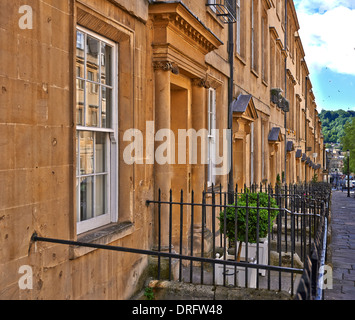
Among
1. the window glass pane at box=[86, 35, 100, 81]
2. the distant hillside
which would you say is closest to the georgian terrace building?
the window glass pane at box=[86, 35, 100, 81]

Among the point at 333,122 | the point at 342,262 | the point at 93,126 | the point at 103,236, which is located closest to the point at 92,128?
the point at 93,126

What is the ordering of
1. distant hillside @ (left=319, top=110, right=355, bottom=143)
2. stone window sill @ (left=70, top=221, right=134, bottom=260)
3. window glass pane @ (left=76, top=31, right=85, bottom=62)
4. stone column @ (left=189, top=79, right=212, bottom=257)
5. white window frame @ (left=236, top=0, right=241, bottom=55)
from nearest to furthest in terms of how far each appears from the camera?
stone window sill @ (left=70, top=221, right=134, bottom=260) < window glass pane @ (left=76, top=31, right=85, bottom=62) < stone column @ (left=189, top=79, right=212, bottom=257) < white window frame @ (left=236, top=0, right=241, bottom=55) < distant hillside @ (left=319, top=110, right=355, bottom=143)

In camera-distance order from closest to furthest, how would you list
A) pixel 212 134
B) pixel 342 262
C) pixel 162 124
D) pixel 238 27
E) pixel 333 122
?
1. pixel 162 124
2. pixel 342 262
3. pixel 212 134
4. pixel 238 27
5. pixel 333 122

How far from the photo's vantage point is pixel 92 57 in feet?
16.0

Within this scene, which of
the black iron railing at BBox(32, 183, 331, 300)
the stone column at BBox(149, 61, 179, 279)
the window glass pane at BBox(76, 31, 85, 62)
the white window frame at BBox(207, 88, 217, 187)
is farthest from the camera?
the white window frame at BBox(207, 88, 217, 187)

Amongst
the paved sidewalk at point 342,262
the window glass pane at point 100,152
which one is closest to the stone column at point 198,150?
the paved sidewalk at point 342,262

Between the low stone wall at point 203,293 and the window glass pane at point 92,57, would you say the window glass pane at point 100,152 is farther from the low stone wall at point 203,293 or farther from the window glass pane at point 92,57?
the low stone wall at point 203,293

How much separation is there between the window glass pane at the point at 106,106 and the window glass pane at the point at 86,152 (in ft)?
1.13

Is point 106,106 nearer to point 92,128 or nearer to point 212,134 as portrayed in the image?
point 92,128

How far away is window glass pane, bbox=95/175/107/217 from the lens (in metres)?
5.04

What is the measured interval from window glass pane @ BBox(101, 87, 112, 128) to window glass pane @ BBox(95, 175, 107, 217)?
69 cm

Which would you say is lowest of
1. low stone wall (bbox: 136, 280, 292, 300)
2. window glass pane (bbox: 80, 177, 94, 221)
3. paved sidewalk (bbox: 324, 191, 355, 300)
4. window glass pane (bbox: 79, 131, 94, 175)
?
paved sidewalk (bbox: 324, 191, 355, 300)

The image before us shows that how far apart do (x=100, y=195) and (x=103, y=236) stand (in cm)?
67

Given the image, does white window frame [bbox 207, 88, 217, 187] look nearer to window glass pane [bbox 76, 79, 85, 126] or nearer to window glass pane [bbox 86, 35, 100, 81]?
window glass pane [bbox 86, 35, 100, 81]
